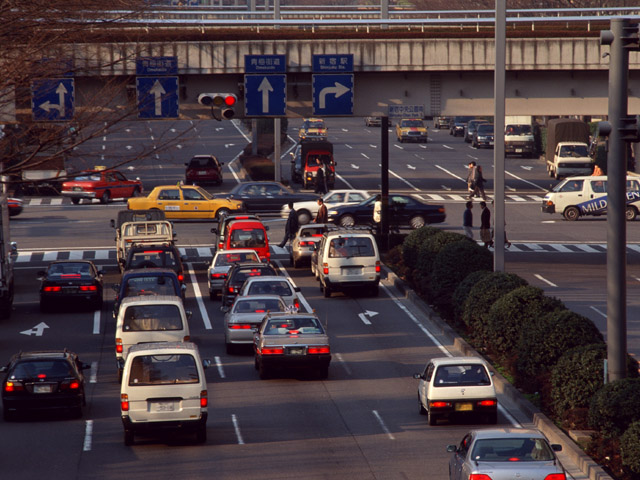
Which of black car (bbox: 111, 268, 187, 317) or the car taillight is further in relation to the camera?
black car (bbox: 111, 268, 187, 317)

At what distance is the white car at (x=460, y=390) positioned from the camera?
20594 millimetres

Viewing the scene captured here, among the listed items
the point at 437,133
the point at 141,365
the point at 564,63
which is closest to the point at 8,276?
the point at 141,365

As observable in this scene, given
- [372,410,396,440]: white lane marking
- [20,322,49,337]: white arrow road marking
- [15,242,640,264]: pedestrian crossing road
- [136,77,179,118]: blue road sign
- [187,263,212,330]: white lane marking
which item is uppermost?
[136,77,179,118]: blue road sign

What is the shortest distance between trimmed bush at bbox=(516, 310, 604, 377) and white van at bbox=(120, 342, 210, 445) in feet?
21.9

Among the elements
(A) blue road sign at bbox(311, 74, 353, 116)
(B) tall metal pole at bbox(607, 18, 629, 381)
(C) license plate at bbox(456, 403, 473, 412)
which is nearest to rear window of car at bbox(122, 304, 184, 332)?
(C) license plate at bbox(456, 403, 473, 412)

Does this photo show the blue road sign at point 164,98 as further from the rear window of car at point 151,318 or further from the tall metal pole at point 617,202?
the tall metal pole at point 617,202

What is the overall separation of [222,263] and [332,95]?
29.0ft

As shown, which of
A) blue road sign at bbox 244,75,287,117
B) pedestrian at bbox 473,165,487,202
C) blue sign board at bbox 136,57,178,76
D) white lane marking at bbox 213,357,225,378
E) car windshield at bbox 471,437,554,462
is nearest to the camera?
car windshield at bbox 471,437,554,462

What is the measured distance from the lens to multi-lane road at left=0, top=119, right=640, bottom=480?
18.8 metres

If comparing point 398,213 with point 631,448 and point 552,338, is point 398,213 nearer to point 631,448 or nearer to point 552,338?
point 552,338

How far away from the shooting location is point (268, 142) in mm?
87562

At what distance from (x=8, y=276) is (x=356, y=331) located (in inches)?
408

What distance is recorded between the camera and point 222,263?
35875 millimetres

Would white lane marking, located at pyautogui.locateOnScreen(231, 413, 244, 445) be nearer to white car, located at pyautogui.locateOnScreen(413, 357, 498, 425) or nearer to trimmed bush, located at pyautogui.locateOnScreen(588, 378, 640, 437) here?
white car, located at pyautogui.locateOnScreen(413, 357, 498, 425)
